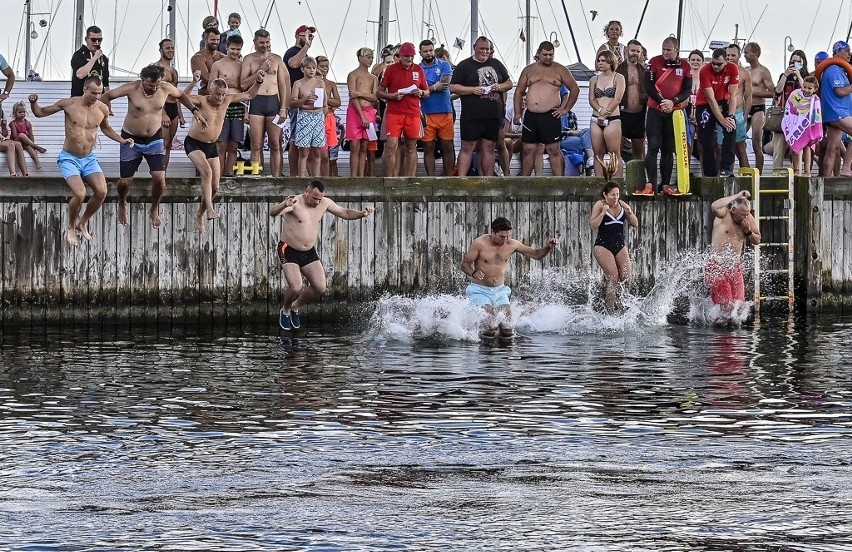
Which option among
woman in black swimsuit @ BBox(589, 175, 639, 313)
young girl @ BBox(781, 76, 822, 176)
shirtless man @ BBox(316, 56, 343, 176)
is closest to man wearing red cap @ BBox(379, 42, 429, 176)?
shirtless man @ BBox(316, 56, 343, 176)

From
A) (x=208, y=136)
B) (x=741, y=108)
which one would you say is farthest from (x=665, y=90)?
(x=208, y=136)

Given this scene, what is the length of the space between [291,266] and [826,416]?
759 centimetres

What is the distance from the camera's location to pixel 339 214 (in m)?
18.0

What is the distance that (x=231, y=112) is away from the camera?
19922 mm

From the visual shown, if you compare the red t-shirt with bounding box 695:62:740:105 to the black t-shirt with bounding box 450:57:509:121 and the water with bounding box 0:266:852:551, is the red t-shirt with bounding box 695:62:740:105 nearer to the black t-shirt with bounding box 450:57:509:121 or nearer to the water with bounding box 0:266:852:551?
the black t-shirt with bounding box 450:57:509:121

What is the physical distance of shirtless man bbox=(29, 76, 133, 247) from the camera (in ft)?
59.7

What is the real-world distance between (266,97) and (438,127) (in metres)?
2.32

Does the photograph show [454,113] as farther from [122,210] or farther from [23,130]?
[23,130]

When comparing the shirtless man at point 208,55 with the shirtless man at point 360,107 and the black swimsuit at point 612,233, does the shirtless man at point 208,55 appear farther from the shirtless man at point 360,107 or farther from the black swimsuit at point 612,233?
the black swimsuit at point 612,233

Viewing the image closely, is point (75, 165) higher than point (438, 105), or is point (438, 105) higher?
point (438, 105)

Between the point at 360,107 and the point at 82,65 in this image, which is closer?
the point at 82,65

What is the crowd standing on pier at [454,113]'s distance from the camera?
1911 centimetres

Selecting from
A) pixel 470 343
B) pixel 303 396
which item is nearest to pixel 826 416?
pixel 303 396

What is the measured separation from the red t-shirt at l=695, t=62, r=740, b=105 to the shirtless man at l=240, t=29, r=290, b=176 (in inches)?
207
